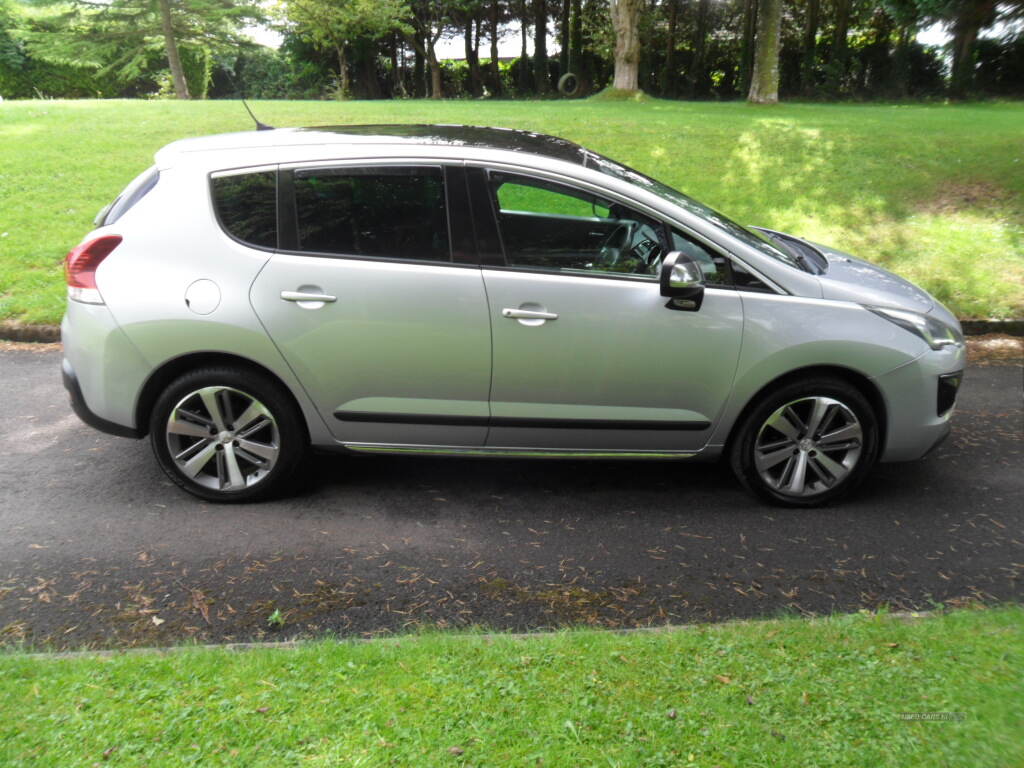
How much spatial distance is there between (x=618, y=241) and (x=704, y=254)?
17.7 inches

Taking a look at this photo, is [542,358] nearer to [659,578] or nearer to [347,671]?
[659,578]

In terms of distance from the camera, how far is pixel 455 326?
4074mm

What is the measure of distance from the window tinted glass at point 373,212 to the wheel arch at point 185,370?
0.66 m

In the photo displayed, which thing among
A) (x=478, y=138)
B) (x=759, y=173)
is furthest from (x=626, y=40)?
(x=478, y=138)

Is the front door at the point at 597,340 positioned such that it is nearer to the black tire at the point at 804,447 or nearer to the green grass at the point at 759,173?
the black tire at the point at 804,447

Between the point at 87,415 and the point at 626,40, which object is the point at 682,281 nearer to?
the point at 87,415

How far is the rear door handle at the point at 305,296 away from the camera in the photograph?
4.04 m

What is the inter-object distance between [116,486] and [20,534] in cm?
61

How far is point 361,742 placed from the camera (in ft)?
8.05

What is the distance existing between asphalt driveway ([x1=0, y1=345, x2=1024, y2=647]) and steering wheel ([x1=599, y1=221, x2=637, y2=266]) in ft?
4.49

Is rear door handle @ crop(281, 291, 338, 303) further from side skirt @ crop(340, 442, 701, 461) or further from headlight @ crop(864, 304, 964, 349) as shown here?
headlight @ crop(864, 304, 964, 349)

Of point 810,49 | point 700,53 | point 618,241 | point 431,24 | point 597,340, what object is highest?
point 431,24

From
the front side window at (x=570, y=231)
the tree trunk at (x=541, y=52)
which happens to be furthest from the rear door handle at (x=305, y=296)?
the tree trunk at (x=541, y=52)

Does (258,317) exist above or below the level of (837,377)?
above
